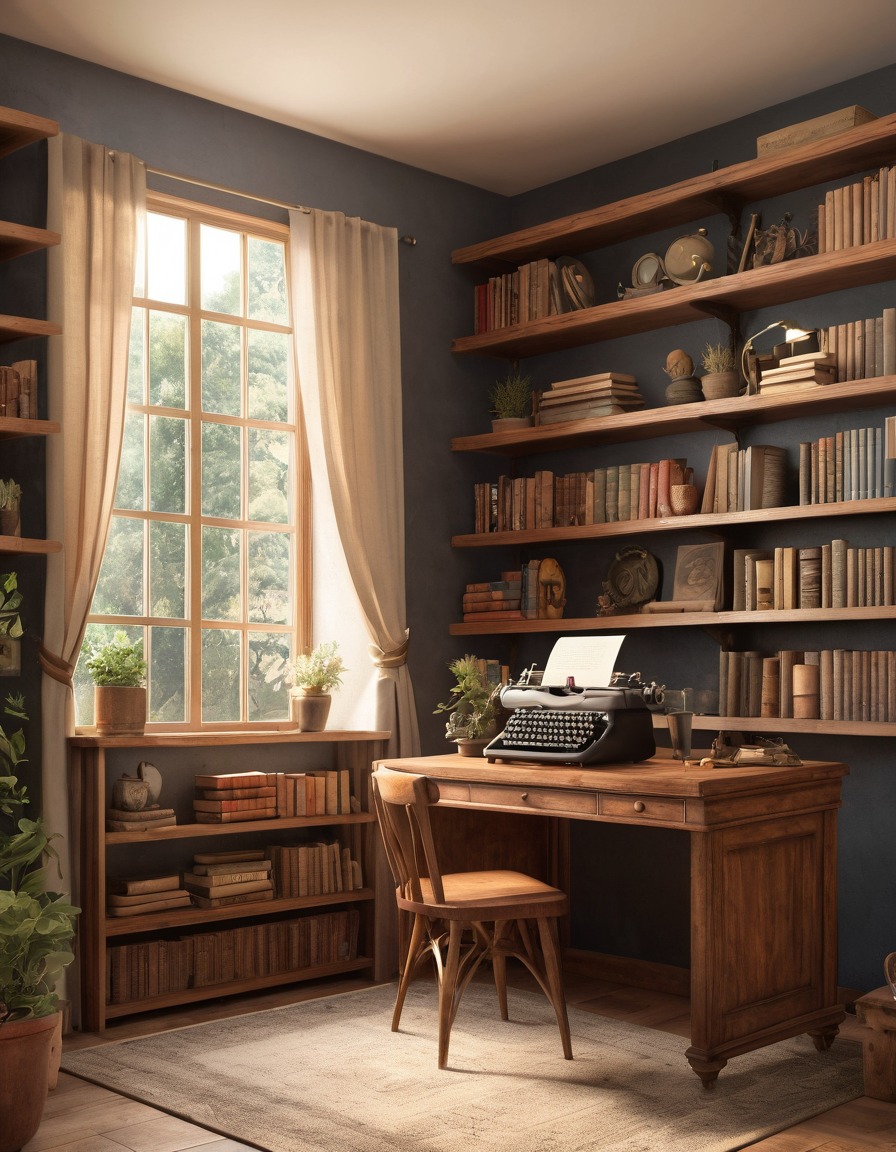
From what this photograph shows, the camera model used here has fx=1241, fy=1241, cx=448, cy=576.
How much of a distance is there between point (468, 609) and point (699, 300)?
161cm

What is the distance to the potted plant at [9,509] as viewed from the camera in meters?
3.80

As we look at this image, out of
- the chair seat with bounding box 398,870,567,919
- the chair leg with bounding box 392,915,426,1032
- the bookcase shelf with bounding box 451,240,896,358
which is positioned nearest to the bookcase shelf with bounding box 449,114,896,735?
the bookcase shelf with bounding box 451,240,896,358

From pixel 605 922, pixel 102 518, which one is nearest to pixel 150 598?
pixel 102 518

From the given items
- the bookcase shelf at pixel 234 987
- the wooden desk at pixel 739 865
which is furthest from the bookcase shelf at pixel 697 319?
the bookcase shelf at pixel 234 987

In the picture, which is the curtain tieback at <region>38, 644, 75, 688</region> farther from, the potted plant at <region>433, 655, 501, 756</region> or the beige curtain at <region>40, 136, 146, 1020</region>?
the potted plant at <region>433, 655, 501, 756</region>

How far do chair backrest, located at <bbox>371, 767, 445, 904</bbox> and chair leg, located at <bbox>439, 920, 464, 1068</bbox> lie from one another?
0.43ft

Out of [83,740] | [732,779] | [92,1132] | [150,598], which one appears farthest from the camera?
[150,598]

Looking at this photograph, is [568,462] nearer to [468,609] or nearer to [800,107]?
[468,609]

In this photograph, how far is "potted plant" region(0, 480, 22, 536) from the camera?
3.80 m

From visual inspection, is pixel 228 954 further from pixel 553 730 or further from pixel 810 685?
pixel 810 685

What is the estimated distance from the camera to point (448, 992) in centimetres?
350

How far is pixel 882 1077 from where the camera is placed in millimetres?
3264

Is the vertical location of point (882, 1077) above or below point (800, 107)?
below

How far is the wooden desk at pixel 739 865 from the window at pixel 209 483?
115 centimetres
